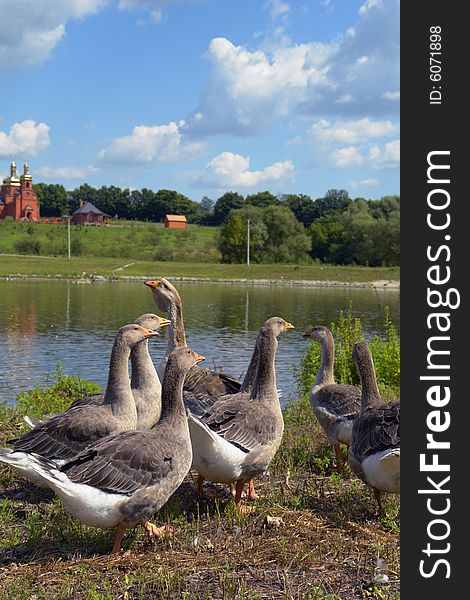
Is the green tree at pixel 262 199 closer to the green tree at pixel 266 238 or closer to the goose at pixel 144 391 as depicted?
the green tree at pixel 266 238

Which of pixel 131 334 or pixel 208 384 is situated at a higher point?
pixel 131 334

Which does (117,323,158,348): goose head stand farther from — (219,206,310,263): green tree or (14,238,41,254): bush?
(14,238,41,254): bush

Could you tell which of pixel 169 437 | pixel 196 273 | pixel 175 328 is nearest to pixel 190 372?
pixel 175 328

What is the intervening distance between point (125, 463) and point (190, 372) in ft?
10.9

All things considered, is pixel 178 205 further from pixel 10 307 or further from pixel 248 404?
pixel 248 404

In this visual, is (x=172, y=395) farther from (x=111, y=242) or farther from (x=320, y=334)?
(x=111, y=242)

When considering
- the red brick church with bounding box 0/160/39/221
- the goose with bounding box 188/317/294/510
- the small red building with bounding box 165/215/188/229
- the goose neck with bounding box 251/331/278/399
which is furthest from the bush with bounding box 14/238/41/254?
the goose with bounding box 188/317/294/510

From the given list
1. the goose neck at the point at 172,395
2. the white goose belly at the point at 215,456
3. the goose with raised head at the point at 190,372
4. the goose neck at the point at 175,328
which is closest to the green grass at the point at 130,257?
the goose with raised head at the point at 190,372

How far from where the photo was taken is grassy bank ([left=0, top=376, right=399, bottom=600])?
4598mm

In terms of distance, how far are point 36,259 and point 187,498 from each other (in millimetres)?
67556

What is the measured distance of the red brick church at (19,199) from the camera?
128625 millimetres

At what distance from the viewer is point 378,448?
5.77 meters

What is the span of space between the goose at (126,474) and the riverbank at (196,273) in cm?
5268

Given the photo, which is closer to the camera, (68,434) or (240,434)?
(240,434)
